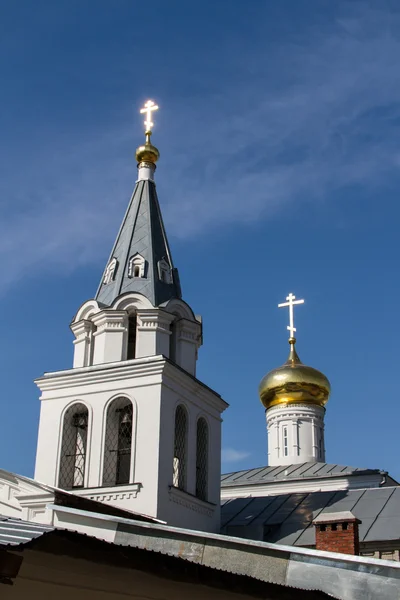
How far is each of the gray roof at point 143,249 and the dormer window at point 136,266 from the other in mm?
74

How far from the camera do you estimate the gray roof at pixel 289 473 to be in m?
22.6

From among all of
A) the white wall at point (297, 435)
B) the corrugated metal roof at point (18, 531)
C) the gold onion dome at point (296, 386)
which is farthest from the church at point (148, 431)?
the corrugated metal roof at point (18, 531)

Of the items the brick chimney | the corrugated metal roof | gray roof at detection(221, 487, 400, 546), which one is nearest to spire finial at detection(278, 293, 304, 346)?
gray roof at detection(221, 487, 400, 546)

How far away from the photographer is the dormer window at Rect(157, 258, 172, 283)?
1816 centimetres

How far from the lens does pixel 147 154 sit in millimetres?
A: 20031

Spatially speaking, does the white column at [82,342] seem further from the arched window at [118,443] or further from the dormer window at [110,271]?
the arched window at [118,443]

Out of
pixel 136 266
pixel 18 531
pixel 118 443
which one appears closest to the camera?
pixel 18 531

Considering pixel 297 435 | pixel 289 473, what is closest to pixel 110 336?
pixel 289 473

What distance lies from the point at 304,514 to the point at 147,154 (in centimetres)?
904

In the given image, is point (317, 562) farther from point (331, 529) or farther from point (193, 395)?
point (193, 395)

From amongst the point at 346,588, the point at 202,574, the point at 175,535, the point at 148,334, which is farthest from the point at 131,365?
the point at 202,574

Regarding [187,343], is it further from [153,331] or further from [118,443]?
[118,443]

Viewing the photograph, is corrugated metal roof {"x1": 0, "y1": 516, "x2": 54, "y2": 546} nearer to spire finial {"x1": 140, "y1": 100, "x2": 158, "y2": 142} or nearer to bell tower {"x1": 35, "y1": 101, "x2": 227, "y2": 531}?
bell tower {"x1": 35, "y1": 101, "x2": 227, "y2": 531}

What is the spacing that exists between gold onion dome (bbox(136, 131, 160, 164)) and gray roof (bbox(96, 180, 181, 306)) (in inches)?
23.1
